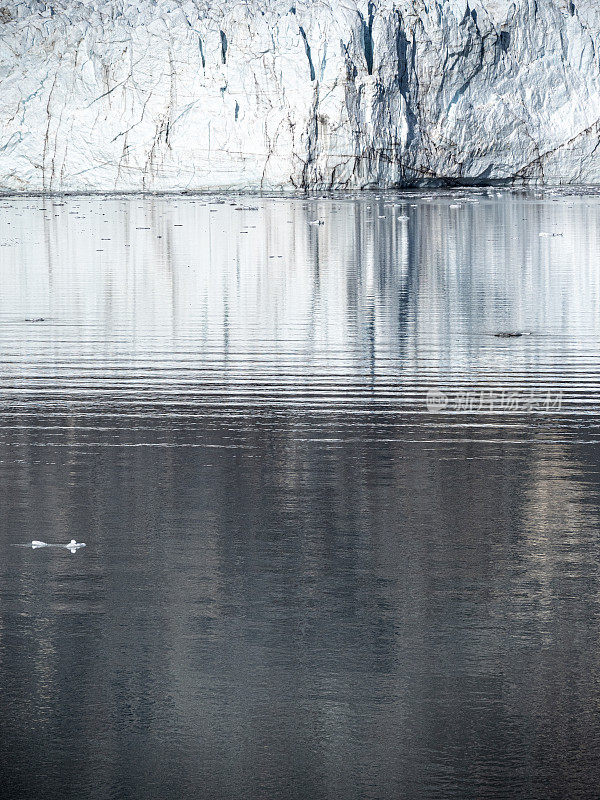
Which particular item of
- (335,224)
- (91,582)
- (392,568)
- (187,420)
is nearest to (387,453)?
(187,420)

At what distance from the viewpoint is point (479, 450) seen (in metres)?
5.21

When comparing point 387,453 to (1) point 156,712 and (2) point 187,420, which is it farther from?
(1) point 156,712

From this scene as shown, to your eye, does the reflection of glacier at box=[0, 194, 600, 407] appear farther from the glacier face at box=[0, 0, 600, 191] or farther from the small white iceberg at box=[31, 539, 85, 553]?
the glacier face at box=[0, 0, 600, 191]

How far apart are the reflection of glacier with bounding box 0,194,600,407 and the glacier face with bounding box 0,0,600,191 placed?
576 inches

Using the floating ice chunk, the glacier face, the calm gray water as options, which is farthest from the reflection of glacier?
the glacier face

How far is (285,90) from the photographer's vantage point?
35.5 meters

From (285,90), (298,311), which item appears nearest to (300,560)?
(298,311)

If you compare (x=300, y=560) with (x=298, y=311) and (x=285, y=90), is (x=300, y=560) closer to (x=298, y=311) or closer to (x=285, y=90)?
(x=298, y=311)

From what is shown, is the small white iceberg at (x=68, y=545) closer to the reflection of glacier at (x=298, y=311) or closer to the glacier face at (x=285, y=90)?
the reflection of glacier at (x=298, y=311)

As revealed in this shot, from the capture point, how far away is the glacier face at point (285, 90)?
3556 centimetres

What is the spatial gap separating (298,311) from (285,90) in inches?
1043

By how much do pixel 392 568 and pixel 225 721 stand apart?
1.08 metres

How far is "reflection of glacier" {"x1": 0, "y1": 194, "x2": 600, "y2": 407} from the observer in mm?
6941

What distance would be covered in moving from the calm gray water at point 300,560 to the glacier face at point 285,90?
2729cm
